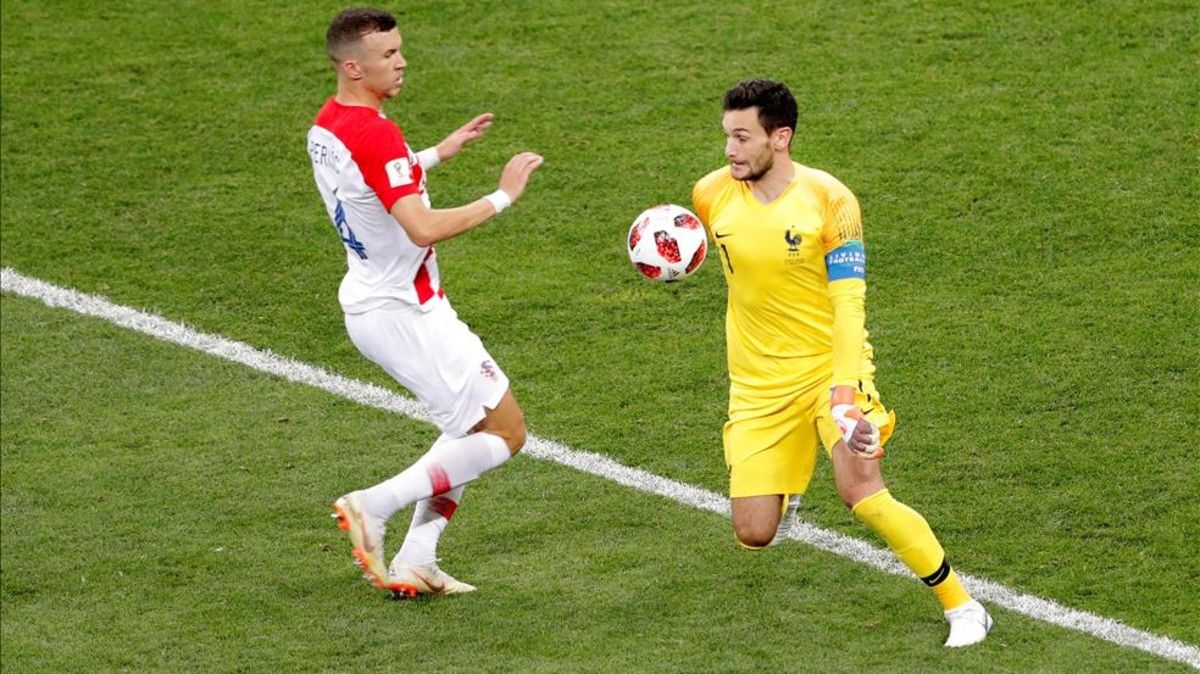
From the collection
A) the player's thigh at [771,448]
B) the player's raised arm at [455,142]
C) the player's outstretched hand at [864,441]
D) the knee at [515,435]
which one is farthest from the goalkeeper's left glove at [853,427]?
the player's raised arm at [455,142]

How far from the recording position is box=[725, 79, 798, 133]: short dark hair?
6.78 m

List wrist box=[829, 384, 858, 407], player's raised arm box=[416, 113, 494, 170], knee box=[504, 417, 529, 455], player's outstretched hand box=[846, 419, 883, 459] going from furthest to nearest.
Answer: player's raised arm box=[416, 113, 494, 170] → knee box=[504, 417, 529, 455] → wrist box=[829, 384, 858, 407] → player's outstretched hand box=[846, 419, 883, 459]

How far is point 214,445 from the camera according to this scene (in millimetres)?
9133

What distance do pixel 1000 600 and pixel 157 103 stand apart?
24.3ft

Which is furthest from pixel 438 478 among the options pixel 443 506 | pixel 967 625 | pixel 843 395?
pixel 967 625

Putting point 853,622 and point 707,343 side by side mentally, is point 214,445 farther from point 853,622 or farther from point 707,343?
point 853,622

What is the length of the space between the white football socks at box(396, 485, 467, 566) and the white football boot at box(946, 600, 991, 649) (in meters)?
2.02

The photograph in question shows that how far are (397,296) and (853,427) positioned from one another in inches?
76.9

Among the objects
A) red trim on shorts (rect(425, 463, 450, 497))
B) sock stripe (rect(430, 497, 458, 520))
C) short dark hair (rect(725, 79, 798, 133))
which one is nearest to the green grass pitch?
sock stripe (rect(430, 497, 458, 520))

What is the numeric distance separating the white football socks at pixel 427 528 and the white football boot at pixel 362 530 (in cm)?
18

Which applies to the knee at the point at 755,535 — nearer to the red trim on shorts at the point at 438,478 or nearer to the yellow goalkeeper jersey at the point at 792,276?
the yellow goalkeeper jersey at the point at 792,276

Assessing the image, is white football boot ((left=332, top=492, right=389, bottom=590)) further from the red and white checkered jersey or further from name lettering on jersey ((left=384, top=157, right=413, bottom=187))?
name lettering on jersey ((left=384, top=157, right=413, bottom=187))

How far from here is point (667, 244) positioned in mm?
7336

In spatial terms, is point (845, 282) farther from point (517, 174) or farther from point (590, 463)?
point (590, 463)
